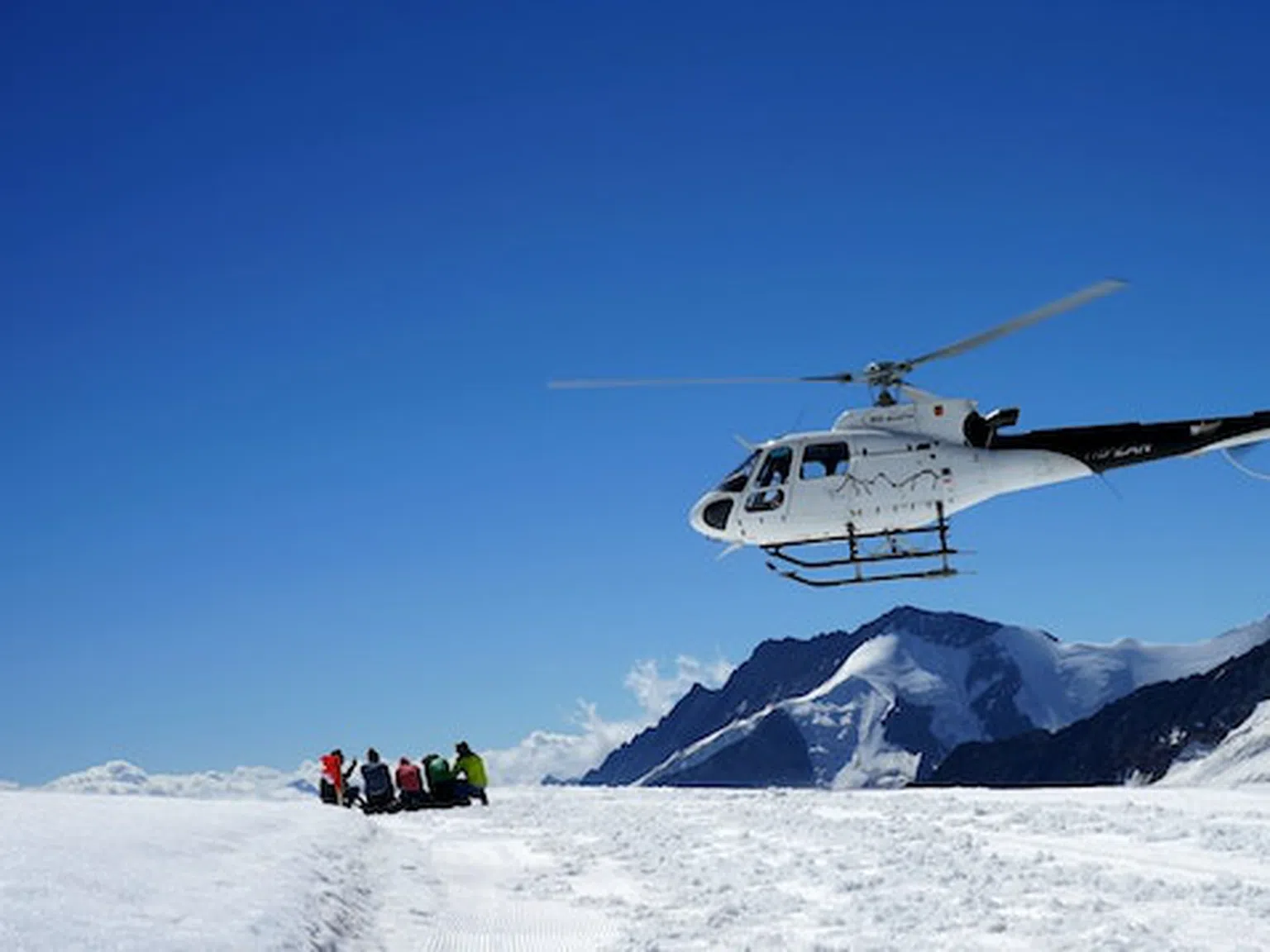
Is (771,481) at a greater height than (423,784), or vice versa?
(771,481)

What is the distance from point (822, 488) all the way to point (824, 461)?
70cm

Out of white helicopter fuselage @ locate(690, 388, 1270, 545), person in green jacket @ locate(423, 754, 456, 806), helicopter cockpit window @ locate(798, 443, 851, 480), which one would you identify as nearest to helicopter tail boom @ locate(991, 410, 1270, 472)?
white helicopter fuselage @ locate(690, 388, 1270, 545)

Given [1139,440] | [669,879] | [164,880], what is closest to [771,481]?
[1139,440]

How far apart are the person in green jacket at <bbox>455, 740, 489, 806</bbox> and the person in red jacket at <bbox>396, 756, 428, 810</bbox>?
0.87m

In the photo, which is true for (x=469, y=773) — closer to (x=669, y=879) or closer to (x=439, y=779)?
(x=439, y=779)

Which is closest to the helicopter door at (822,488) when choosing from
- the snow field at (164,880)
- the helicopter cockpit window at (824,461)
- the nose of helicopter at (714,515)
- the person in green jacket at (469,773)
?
the helicopter cockpit window at (824,461)

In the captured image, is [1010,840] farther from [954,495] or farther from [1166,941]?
[954,495]

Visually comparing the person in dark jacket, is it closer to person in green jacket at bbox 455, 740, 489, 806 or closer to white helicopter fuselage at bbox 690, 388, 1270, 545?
person in green jacket at bbox 455, 740, 489, 806

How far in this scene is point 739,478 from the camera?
106ft

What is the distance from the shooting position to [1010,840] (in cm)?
1518

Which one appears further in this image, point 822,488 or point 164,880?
point 822,488

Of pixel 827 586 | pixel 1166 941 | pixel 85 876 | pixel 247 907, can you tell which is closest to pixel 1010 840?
pixel 1166 941

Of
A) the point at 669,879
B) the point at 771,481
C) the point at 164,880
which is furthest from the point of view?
the point at 771,481

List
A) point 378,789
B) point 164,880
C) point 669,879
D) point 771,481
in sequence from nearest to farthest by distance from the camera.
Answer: point 164,880, point 669,879, point 378,789, point 771,481
